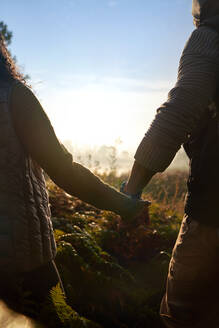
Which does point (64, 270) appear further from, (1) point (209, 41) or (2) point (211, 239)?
(1) point (209, 41)

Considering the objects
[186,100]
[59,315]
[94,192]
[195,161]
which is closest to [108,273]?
[94,192]

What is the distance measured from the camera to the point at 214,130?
173cm

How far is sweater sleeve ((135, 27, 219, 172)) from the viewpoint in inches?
63.2

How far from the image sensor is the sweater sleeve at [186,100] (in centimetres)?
161

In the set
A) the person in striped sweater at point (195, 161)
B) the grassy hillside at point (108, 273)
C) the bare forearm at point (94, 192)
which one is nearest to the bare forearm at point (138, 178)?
the person in striped sweater at point (195, 161)

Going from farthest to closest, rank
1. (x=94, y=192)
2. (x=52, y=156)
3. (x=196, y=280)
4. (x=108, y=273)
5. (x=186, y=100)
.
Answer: (x=108, y=273)
(x=94, y=192)
(x=52, y=156)
(x=196, y=280)
(x=186, y=100)

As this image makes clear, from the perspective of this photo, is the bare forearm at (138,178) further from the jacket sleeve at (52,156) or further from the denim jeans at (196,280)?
the denim jeans at (196,280)

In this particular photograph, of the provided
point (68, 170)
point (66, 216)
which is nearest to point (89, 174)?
point (68, 170)

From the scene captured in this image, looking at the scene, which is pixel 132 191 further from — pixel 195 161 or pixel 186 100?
pixel 186 100

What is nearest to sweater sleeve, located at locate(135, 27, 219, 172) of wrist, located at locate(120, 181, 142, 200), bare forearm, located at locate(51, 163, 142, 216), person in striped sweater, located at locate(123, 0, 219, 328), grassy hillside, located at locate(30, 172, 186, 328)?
person in striped sweater, located at locate(123, 0, 219, 328)

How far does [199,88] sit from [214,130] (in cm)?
27

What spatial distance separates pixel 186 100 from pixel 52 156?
86 centimetres

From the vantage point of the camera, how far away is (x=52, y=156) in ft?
6.36

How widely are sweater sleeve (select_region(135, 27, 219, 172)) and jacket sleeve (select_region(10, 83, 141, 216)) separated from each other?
507mm
